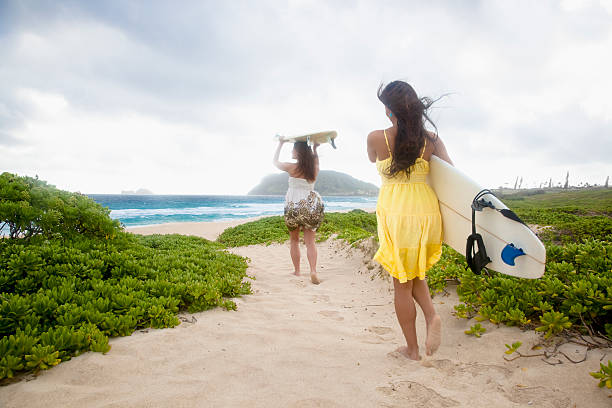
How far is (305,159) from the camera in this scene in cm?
548

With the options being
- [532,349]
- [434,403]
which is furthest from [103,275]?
[532,349]

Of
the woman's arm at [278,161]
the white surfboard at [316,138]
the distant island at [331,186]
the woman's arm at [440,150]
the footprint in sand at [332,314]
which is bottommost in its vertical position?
the footprint in sand at [332,314]

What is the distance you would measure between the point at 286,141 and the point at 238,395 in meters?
4.23

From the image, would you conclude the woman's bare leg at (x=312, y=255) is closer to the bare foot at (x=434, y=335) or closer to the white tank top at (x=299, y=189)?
the white tank top at (x=299, y=189)

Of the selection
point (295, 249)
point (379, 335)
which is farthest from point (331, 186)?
point (379, 335)

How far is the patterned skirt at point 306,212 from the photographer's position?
222 inches

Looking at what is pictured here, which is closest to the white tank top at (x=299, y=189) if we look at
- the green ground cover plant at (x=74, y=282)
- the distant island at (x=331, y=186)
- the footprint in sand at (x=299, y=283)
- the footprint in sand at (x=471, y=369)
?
the footprint in sand at (x=299, y=283)

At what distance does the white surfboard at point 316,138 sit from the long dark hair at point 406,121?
241 centimetres

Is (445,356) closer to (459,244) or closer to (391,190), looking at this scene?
(459,244)

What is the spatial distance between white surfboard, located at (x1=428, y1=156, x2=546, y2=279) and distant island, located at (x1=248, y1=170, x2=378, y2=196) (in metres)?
127

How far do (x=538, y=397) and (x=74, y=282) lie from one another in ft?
14.0

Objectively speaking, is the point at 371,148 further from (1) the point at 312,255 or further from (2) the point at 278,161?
(1) the point at 312,255

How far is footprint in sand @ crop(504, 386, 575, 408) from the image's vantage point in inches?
77.2

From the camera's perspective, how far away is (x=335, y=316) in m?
3.92
